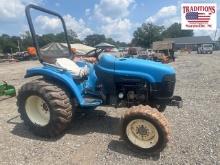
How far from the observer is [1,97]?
8.76 metres

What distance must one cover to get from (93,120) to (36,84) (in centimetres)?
160

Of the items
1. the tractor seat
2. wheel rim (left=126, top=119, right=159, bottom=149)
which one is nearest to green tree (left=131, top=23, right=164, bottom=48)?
the tractor seat

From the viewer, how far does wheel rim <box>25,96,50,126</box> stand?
206 inches

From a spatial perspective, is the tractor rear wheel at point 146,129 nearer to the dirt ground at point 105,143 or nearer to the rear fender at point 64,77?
the dirt ground at point 105,143

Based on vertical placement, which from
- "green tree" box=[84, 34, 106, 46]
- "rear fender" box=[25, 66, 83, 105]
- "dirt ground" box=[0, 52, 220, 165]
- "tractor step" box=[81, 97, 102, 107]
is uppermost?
"green tree" box=[84, 34, 106, 46]

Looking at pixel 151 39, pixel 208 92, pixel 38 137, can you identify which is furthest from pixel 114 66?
pixel 151 39

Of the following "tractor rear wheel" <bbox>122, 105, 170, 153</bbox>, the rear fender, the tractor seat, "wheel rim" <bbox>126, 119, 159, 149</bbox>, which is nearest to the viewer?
"tractor rear wheel" <bbox>122, 105, 170, 153</bbox>

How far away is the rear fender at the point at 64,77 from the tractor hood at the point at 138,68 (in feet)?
2.12

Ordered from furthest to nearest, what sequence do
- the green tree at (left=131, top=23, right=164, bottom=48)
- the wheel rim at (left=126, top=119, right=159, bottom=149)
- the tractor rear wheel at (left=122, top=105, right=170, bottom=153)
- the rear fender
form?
the green tree at (left=131, top=23, right=164, bottom=48), the rear fender, the wheel rim at (left=126, top=119, right=159, bottom=149), the tractor rear wheel at (left=122, top=105, right=170, bottom=153)

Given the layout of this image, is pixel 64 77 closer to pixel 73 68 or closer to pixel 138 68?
pixel 73 68

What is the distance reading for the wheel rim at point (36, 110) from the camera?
5238 mm

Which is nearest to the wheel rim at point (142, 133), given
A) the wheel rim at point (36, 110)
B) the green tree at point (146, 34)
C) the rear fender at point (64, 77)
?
the rear fender at point (64, 77)

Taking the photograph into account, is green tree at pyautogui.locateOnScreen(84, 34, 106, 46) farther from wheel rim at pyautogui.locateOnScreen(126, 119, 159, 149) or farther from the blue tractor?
wheel rim at pyautogui.locateOnScreen(126, 119, 159, 149)

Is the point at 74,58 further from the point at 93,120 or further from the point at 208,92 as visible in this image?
the point at 208,92
